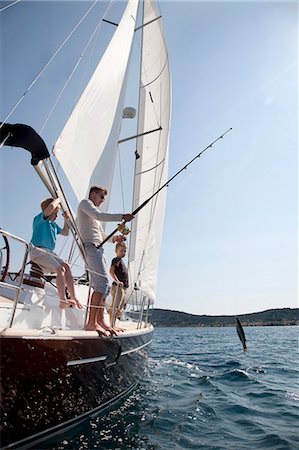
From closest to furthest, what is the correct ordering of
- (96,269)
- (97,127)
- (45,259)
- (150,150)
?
(45,259)
(96,269)
(97,127)
(150,150)

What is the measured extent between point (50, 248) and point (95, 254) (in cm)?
64

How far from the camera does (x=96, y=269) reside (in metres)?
4.55

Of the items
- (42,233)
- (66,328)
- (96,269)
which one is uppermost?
(42,233)

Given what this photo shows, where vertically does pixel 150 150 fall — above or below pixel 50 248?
above

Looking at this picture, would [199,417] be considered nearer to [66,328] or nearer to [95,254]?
[66,328]

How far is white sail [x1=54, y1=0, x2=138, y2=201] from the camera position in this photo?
4852 millimetres

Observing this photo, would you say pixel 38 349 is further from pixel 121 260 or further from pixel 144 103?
pixel 144 103

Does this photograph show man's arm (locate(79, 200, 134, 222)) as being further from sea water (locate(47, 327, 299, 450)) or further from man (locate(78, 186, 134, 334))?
sea water (locate(47, 327, 299, 450))

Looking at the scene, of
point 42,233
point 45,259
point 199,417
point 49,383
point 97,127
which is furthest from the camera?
point 97,127

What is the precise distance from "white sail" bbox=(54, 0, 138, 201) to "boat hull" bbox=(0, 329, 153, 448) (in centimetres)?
255

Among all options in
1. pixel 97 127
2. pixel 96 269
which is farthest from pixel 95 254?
pixel 97 127

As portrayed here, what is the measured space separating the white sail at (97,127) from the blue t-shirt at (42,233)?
85 cm

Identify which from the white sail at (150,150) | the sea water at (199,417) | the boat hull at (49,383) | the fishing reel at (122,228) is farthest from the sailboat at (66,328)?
the white sail at (150,150)

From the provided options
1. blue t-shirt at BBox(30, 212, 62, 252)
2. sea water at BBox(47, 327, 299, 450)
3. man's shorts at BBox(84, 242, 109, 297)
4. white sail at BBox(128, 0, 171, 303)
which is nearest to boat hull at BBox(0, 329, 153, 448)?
sea water at BBox(47, 327, 299, 450)
